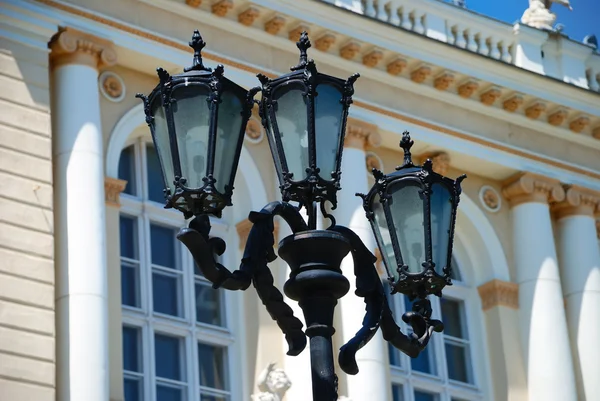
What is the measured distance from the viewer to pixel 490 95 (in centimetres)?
1931

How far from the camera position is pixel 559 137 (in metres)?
20.1

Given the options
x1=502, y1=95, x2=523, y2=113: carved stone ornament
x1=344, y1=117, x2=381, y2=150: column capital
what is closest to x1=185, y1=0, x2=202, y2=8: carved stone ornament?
x1=344, y1=117, x2=381, y2=150: column capital

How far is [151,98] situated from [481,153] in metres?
11.0

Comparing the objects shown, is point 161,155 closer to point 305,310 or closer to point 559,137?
point 305,310

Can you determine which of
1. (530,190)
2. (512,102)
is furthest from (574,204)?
(512,102)

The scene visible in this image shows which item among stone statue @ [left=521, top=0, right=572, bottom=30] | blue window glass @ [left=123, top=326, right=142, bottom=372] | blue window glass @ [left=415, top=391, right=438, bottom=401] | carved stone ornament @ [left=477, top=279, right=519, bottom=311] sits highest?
stone statue @ [left=521, top=0, right=572, bottom=30]

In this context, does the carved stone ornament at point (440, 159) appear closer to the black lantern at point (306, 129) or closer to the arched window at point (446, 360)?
the arched window at point (446, 360)

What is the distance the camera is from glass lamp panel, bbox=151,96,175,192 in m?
8.32

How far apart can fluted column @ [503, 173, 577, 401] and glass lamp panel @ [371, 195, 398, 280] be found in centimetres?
976

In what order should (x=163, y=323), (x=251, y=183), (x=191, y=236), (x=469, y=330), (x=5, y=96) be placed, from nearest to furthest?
1. (x=191, y=236)
2. (x=5, y=96)
3. (x=163, y=323)
4. (x=251, y=183)
5. (x=469, y=330)

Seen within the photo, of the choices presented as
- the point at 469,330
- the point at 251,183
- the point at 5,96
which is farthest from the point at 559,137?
the point at 5,96

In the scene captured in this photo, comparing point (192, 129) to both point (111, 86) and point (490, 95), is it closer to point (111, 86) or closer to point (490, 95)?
point (111, 86)

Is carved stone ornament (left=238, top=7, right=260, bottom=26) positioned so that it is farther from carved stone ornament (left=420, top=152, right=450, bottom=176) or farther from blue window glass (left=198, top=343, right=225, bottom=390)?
blue window glass (left=198, top=343, right=225, bottom=390)

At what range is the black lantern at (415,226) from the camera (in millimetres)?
8914
